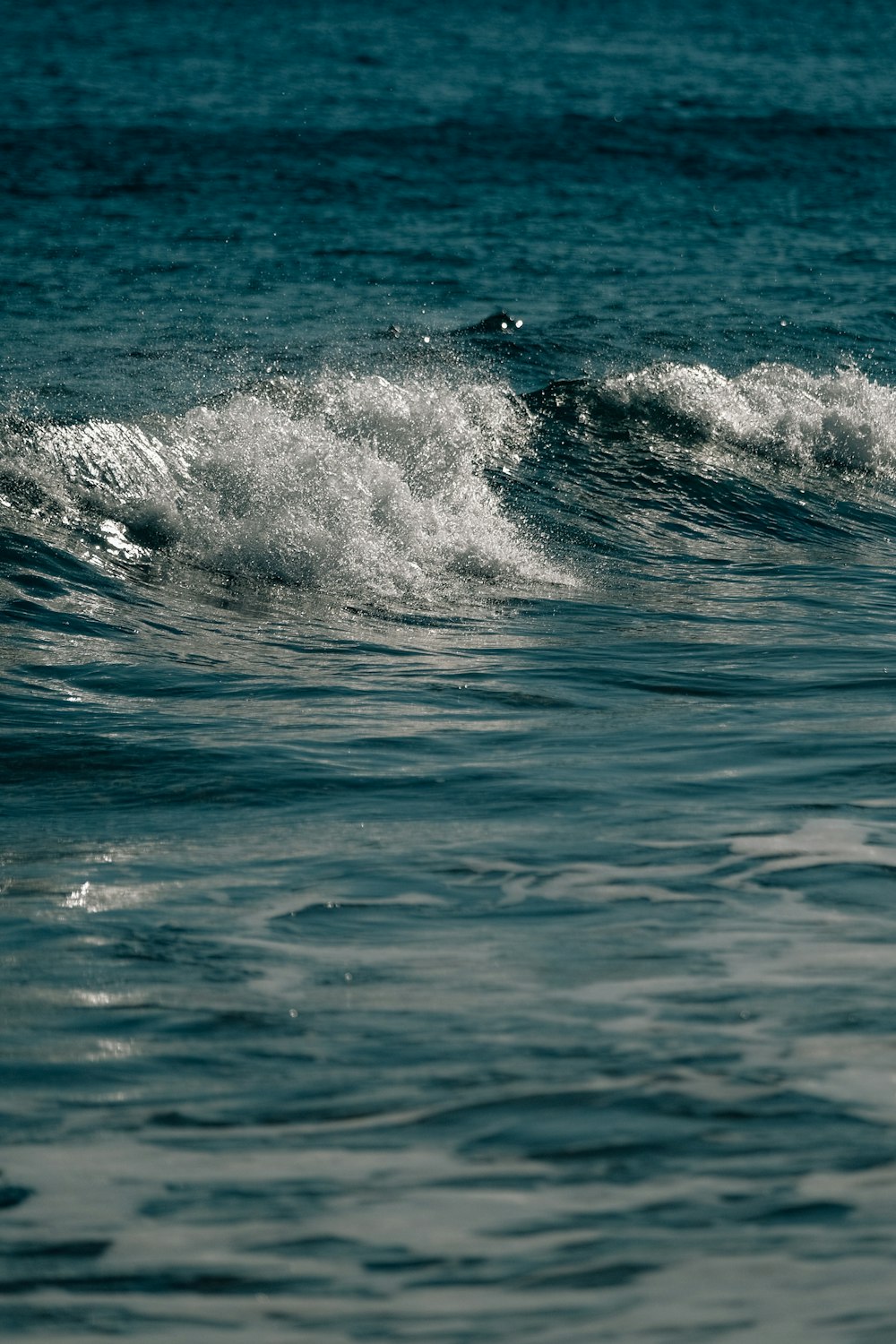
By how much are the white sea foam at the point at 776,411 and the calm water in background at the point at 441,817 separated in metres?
0.05

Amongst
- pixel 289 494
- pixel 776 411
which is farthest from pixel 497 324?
pixel 289 494

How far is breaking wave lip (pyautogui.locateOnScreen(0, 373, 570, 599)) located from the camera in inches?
354

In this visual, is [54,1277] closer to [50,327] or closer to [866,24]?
[50,327]

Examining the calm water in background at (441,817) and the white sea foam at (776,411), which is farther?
the white sea foam at (776,411)

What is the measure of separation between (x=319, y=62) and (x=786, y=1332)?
34.9 m

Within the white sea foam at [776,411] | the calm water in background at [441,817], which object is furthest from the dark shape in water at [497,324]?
the white sea foam at [776,411]

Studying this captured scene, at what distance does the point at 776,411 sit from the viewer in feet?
45.3

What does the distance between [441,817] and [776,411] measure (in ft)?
32.6

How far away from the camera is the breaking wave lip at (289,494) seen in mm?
9000

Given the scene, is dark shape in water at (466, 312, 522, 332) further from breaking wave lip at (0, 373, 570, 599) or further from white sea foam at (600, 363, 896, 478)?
breaking wave lip at (0, 373, 570, 599)

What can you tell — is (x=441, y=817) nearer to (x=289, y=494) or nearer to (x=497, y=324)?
(x=289, y=494)

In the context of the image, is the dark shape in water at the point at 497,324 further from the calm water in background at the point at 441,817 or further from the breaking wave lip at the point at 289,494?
the breaking wave lip at the point at 289,494

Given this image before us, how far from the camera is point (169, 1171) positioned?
9.59 ft

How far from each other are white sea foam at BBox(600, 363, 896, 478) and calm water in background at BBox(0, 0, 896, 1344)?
1.9 inches
